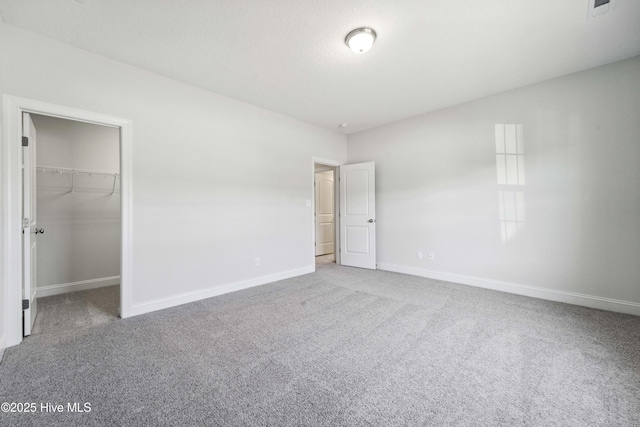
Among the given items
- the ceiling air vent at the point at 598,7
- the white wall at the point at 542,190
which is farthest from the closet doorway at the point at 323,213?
the ceiling air vent at the point at 598,7

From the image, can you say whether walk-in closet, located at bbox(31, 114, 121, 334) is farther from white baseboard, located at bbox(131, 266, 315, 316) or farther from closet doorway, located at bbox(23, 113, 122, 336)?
white baseboard, located at bbox(131, 266, 315, 316)

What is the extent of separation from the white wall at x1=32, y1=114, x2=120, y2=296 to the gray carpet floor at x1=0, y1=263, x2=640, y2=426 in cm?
73

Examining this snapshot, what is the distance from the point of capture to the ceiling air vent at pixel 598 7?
197 centimetres

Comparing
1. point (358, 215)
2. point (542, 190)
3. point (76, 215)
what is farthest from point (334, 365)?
point (76, 215)

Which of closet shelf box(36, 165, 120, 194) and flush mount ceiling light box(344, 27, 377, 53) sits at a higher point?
flush mount ceiling light box(344, 27, 377, 53)

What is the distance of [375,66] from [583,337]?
320cm

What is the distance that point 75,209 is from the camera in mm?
3635

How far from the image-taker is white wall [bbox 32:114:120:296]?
3408 millimetres

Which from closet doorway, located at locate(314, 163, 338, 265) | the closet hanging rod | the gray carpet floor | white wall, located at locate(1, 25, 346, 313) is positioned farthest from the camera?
closet doorway, located at locate(314, 163, 338, 265)

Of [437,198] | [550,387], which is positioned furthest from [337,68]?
[550,387]

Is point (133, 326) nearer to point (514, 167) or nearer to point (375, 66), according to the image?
point (375, 66)

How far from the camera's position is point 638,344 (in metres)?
2.11

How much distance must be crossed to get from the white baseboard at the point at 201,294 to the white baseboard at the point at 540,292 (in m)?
2.21

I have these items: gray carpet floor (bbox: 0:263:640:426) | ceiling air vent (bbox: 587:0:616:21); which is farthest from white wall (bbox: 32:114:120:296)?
ceiling air vent (bbox: 587:0:616:21)
